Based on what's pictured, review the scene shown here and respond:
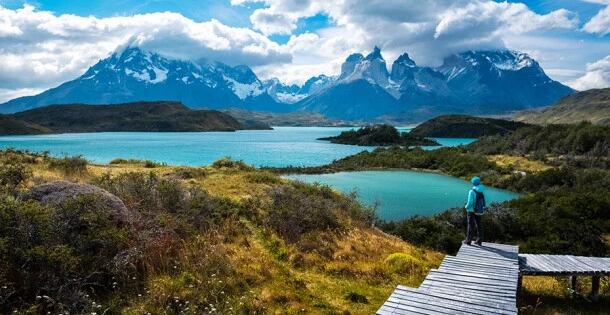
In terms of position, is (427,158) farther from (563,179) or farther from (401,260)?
(401,260)

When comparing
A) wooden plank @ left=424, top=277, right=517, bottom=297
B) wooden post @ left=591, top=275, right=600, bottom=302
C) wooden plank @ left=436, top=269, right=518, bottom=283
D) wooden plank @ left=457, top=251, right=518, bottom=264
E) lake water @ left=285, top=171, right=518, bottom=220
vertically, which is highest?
wooden plank @ left=424, top=277, right=517, bottom=297

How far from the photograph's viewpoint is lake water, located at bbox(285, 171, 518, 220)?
2314 inches

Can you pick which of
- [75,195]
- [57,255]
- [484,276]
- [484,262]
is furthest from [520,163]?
[57,255]

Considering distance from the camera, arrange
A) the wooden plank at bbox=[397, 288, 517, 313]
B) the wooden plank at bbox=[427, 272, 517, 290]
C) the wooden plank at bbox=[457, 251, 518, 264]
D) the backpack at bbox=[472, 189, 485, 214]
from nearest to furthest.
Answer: the wooden plank at bbox=[397, 288, 517, 313] < the wooden plank at bbox=[427, 272, 517, 290] < the wooden plank at bbox=[457, 251, 518, 264] < the backpack at bbox=[472, 189, 485, 214]

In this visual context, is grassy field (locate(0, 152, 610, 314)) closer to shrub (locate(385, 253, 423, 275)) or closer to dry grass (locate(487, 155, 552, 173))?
shrub (locate(385, 253, 423, 275))

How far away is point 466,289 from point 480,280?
1017mm

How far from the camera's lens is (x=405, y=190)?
249 ft

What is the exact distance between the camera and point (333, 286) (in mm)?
15258

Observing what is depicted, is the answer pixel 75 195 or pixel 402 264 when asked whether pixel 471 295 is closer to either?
pixel 402 264

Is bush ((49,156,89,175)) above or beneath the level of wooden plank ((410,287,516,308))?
above

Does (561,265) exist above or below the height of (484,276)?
below

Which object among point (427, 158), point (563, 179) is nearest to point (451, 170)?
point (427, 158)

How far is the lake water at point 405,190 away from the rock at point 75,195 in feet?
124

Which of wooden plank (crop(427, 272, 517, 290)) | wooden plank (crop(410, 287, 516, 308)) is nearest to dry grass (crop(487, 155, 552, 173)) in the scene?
wooden plank (crop(427, 272, 517, 290))
